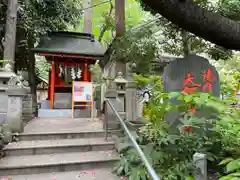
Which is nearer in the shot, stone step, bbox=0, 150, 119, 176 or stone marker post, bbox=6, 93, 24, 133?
stone step, bbox=0, 150, 119, 176

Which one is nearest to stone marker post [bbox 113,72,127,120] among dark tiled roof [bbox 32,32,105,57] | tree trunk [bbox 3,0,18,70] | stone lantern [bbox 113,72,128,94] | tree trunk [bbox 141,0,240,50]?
stone lantern [bbox 113,72,128,94]

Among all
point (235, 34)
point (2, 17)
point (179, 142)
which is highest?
point (2, 17)

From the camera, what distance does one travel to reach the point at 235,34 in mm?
2594

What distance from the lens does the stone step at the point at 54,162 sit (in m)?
3.38

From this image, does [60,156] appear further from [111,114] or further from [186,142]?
[186,142]

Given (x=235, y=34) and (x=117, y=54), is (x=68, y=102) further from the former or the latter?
(x=235, y=34)

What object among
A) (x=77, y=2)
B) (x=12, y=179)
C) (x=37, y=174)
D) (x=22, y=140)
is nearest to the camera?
(x=12, y=179)

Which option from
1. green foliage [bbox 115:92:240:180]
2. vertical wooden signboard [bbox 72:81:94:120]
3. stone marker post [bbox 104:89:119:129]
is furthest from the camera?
vertical wooden signboard [bbox 72:81:94:120]

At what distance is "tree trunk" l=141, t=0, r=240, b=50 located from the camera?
7.97 feet

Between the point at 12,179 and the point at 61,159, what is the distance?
2.77ft

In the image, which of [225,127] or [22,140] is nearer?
[225,127]

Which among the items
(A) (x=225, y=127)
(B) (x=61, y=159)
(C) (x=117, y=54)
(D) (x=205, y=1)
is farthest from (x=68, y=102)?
(A) (x=225, y=127)

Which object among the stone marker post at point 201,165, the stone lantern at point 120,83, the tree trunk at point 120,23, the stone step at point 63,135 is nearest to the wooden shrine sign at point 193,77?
the stone marker post at point 201,165

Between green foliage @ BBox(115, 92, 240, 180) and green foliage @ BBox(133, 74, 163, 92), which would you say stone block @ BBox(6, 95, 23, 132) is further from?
green foliage @ BBox(133, 74, 163, 92)
